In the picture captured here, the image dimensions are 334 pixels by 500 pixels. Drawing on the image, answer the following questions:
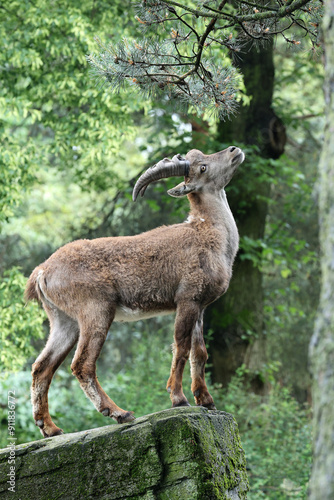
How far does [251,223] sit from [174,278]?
22.0 feet

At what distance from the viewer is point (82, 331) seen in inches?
198

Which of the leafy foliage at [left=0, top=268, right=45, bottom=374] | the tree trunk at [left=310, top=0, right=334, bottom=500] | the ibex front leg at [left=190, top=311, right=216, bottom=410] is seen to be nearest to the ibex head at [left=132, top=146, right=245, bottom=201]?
the ibex front leg at [left=190, top=311, right=216, bottom=410]

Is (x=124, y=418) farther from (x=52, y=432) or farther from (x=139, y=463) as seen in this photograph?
(x=52, y=432)

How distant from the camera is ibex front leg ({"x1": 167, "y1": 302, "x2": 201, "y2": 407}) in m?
4.96

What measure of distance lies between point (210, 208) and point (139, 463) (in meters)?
2.31

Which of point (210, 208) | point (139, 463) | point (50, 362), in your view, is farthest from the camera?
point (210, 208)

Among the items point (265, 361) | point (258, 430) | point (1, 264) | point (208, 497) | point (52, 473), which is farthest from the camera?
point (1, 264)

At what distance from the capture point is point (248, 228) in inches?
456

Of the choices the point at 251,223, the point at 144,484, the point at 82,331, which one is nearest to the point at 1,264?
the point at 251,223

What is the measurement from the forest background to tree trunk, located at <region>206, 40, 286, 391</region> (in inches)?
1.0

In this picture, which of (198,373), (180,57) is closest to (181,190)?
(180,57)

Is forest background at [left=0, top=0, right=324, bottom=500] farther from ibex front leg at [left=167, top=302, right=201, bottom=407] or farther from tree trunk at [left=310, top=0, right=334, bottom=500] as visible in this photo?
tree trunk at [left=310, top=0, right=334, bottom=500]

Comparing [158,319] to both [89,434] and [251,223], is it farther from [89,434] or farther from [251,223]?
[89,434]

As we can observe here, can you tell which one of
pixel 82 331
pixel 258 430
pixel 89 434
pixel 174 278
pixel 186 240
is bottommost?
pixel 258 430
